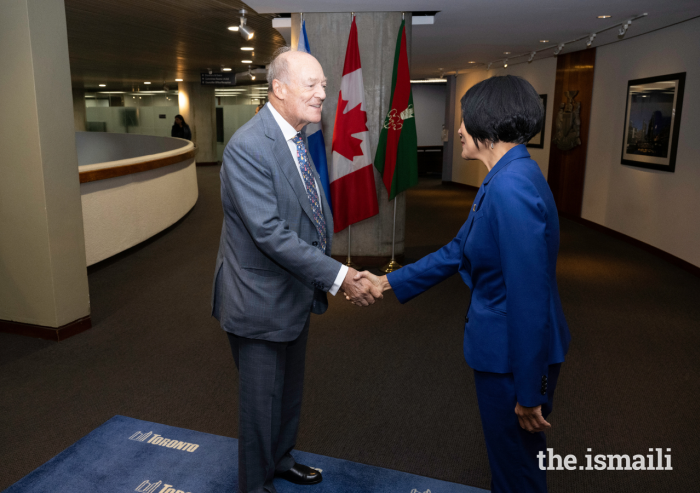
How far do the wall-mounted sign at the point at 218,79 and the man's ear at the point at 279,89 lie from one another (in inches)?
567

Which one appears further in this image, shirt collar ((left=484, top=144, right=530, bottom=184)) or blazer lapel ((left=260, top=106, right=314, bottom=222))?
blazer lapel ((left=260, top=106, right=314, bottom=222))

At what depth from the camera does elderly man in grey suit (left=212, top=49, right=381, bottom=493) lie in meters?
1.84

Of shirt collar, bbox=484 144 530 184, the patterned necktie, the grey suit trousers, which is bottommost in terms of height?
the grey suit trousers

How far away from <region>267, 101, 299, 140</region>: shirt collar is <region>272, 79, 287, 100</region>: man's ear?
5cm

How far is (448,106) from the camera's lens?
559 inches

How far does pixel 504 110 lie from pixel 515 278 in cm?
46

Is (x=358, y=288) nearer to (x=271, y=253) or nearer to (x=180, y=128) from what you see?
(x=271, y=253)

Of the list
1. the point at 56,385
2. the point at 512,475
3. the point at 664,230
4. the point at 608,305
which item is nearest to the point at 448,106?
the point at 664,230

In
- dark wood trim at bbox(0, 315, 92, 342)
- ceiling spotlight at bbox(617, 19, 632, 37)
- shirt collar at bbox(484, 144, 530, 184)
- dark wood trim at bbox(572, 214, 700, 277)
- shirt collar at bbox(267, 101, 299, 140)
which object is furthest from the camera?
ceiling spotlight at bbox(617, 19, 632, 37)

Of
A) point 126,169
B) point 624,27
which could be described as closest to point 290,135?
point 126,169

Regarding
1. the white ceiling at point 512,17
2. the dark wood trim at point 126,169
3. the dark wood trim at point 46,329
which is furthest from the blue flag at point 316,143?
the dark wood trim at point 46,329

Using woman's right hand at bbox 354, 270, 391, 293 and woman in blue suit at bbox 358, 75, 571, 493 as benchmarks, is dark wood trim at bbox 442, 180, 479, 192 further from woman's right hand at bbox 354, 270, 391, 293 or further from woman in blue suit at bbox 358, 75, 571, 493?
woman in blue suit at bbox 358, 75, 571, 493

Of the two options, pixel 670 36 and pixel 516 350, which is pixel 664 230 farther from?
pixel 516 350

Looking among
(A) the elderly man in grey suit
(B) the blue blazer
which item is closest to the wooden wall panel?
(A) the elderly man in grey suit
